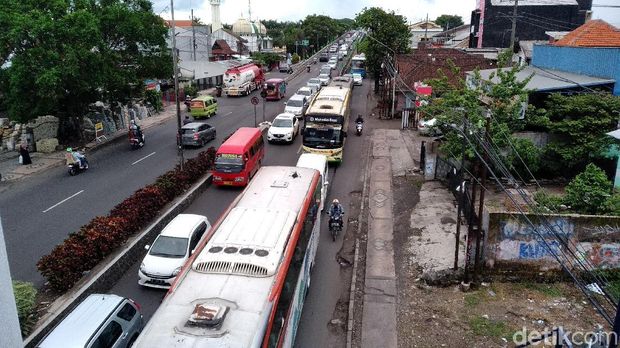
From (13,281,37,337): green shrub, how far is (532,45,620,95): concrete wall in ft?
80.8

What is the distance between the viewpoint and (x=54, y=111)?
27.2m

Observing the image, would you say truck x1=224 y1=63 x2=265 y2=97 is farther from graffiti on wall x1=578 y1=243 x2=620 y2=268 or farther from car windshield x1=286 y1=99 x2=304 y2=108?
graffiti on wall x1=578 y1=243 x2=620 y2=268

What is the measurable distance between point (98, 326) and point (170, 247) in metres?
4.27

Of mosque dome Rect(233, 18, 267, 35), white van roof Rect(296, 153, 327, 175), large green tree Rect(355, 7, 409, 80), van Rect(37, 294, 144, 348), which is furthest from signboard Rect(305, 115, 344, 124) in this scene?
mosque dome Rect(233, 18, 267, 35)

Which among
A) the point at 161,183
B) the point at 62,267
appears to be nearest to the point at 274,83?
the point at 161,183

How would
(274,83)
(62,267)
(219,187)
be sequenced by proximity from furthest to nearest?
(274,83) → (219,187) → (62,267)

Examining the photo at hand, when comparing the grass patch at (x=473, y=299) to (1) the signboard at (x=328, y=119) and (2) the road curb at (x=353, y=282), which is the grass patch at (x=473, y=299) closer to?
(2) the road curb at (x=353, y=282)

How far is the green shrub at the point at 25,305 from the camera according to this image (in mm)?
10656

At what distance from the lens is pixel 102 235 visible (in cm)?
1398

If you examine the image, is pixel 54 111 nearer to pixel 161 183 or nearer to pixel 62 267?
pixel 161 183

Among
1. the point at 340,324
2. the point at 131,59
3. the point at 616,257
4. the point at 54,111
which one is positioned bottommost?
the point at 340,324

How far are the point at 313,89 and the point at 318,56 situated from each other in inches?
1833

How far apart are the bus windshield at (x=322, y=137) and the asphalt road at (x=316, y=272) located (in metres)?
1.52

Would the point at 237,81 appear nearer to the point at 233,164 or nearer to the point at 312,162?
the point at 233,164
